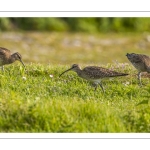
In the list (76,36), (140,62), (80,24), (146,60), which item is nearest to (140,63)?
(140,62)

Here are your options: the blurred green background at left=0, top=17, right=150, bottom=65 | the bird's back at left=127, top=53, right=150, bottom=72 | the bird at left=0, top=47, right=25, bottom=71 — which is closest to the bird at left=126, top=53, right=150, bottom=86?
the bird's back at left=127, top=53, right=150, bottom=72

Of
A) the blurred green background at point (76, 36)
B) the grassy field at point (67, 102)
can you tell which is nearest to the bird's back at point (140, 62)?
the grassy field at point (67, 102)

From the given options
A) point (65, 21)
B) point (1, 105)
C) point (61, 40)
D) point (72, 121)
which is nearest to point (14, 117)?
point (1, 105)

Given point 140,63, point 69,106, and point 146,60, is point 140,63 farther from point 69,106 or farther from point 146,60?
point 69,106

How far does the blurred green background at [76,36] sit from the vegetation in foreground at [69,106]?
16.6m

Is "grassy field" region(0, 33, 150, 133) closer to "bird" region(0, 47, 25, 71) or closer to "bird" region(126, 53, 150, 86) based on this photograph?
"bird" region(126, 53, 150, 86)

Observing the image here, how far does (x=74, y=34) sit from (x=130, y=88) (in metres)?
22.1

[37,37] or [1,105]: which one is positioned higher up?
Result: [37,37]

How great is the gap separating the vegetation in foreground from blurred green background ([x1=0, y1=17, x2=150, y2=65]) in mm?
16618

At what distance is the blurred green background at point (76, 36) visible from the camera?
3209cm

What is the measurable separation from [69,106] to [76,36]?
23444 millimetres

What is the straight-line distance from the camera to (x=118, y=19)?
117 feet

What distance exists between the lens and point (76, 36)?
3512cm

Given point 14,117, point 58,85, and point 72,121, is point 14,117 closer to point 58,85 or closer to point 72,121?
point 72,121
